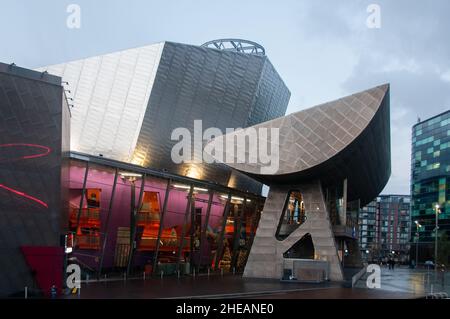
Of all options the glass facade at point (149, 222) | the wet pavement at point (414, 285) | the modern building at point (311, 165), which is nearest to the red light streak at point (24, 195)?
the glass facade at point (149, 222)

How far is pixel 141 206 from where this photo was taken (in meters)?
38.5

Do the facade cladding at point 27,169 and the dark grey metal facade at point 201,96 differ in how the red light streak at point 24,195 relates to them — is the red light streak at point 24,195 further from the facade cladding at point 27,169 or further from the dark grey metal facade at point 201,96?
the dark grey metal facade at point 201,96

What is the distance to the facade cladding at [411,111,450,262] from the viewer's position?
12500 centimetres

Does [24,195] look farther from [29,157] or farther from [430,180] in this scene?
[430,180]

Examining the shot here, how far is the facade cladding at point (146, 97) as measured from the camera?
40656 millimetres

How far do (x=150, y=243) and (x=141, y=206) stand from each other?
2927mm

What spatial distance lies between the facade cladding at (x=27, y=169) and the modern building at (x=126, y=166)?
45 millimetres

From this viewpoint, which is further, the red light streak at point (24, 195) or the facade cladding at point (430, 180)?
the facade cladding at point (430, 180)

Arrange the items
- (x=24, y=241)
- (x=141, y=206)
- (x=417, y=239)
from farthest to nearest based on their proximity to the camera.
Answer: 1. (x=417, y=239)
2. (x=141, y=206)
3. (x=24, y=241)

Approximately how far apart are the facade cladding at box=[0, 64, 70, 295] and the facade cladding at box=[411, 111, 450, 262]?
4434 inches

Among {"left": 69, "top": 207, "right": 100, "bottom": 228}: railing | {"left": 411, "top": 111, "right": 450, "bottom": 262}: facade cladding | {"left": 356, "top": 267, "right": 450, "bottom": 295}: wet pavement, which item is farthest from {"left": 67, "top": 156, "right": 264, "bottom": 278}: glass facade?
{"left": 411, "top": 111, "right": 450, "bottom": 262}: facade cladding

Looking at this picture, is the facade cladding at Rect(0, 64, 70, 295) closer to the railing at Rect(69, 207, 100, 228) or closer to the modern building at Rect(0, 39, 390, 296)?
the modern building at Rect(0, 39, 390, 296)

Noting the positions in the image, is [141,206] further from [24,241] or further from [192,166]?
[24,241]
